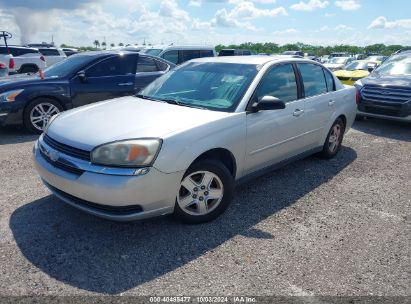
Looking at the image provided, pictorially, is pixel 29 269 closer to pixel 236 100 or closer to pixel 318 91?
pixel 236 100

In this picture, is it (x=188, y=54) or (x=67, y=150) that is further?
(x=188, y=54)

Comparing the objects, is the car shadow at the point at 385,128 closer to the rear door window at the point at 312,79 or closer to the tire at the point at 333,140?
the tire at the point at 333,140

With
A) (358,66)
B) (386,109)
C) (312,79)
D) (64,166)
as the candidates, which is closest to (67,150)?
(64,166)

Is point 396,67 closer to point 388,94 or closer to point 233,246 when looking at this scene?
point 388,94

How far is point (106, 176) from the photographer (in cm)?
280

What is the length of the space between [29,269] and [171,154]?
1395mm

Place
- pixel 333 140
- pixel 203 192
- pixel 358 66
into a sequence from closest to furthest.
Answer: pixel 203 192 → pixel 333 140 → pixel 358 66

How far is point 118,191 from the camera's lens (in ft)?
9.14

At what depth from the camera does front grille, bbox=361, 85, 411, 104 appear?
23.7 feet

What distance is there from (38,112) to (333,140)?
17.0 feet

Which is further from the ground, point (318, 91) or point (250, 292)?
point (318, 91)

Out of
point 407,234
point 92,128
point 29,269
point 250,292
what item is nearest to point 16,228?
point 29,269

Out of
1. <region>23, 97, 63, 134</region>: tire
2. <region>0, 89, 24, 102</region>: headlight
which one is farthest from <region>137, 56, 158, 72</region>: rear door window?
<region>0, 89, 24, 102</region>: headlight

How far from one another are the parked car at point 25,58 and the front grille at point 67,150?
46.1ft
